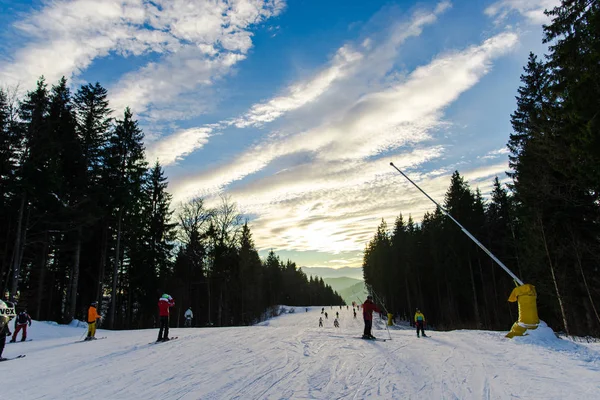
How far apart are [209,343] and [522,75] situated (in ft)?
89.1

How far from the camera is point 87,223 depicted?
81.0 ft

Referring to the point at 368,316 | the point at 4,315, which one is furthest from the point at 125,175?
the point at 368,316

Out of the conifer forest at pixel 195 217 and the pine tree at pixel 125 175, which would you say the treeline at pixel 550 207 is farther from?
the pine tree at pixel 125 175

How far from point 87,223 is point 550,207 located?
1246 inches

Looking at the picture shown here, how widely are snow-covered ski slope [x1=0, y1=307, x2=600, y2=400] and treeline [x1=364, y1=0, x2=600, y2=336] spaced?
7.91m

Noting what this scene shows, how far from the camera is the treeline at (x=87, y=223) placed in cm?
2230

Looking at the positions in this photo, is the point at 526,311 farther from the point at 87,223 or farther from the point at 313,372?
the point at 87,223

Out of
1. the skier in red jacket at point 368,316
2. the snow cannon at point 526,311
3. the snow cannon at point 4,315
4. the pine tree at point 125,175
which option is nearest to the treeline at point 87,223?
the pine tree at point 125,175

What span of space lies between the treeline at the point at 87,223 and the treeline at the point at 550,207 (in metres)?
28.3

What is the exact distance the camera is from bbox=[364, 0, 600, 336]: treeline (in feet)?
40.5

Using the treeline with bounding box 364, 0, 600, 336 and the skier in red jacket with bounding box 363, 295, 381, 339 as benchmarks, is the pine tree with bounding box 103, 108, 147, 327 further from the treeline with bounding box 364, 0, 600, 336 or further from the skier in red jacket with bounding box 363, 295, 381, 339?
the treeline with bounding box 364, 0, 600, 336

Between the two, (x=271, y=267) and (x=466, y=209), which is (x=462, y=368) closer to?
(x=466, y=209)

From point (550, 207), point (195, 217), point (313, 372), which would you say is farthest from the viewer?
point (195, 217)

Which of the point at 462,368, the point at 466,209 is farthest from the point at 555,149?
the point at 466,209
